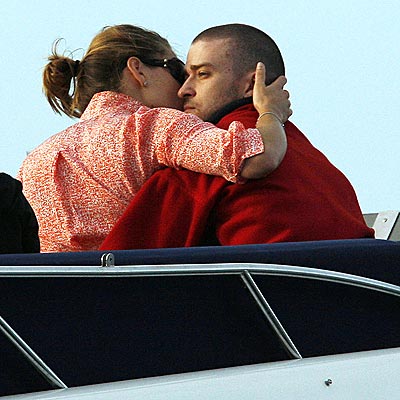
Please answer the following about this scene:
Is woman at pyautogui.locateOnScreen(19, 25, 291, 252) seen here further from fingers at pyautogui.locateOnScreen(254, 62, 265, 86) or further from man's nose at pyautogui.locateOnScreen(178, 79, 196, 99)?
man's nose at pyautogui.locateOnScreen(178, 79, 196, 99)

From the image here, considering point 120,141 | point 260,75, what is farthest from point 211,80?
point 120,141

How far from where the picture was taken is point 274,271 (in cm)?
208

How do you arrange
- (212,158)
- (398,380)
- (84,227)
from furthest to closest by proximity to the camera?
1. (84,227)
2. (212,158)
3. (398,380)

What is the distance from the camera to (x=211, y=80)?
117 inches

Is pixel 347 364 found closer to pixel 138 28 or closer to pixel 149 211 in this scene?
pixel 149 211

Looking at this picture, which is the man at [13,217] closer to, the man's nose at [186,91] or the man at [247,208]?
the man at [247,208]

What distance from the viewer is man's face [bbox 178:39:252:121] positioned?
297 cm

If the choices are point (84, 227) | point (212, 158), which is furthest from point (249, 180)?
point (84, 227)

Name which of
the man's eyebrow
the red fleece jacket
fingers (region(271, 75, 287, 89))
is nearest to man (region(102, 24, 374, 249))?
the red fleece jacket

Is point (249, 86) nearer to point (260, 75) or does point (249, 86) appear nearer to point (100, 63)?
point (260, 75)

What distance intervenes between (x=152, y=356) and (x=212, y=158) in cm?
67

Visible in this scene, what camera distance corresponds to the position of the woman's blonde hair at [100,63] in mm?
3170

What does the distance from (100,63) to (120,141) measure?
1.62 ft

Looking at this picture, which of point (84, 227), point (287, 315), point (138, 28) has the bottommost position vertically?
point (84, 227)
